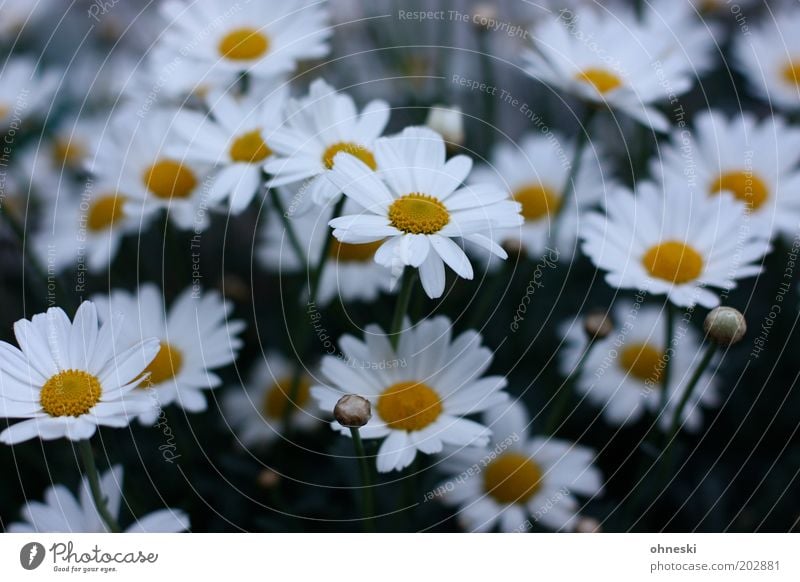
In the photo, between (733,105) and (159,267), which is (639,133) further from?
(159,267)

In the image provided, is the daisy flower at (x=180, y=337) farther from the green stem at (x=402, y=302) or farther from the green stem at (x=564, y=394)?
the green stem at (x=564, y=394)

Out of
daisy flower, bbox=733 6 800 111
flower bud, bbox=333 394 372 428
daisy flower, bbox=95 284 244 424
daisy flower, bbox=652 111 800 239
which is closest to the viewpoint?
flower bud, bbox=333 394 372 428

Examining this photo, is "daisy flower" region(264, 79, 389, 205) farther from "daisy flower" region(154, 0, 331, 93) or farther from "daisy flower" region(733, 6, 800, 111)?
"daisy flower" region(733, 6, 800, 111)

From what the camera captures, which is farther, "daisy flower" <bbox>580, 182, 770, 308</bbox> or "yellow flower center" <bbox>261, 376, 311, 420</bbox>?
"yellow flower center" <bbox>261, 376, 311, 420</bbox>

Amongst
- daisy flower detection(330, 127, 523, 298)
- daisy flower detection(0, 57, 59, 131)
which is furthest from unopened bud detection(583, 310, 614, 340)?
daisy flower detection(0, 57, 59, 131)

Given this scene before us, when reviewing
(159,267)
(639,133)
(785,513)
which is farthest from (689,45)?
(159,267)

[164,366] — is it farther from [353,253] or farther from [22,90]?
[22,90]
